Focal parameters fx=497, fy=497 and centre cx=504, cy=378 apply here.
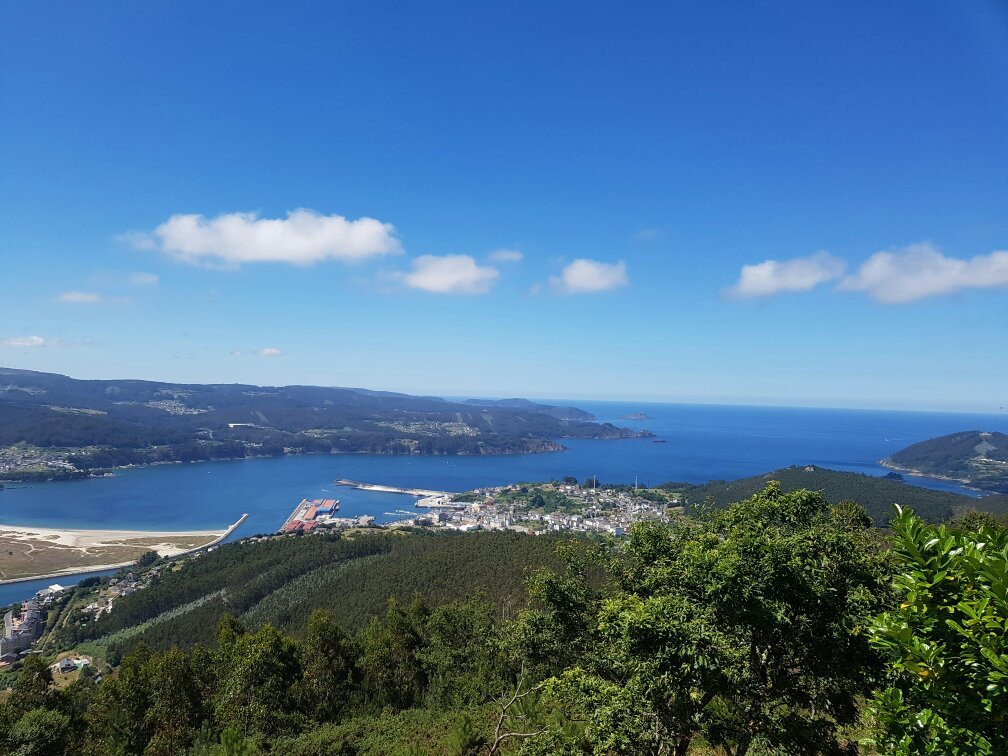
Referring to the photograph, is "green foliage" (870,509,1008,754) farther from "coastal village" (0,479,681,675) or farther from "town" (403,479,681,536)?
"town" (403,479,681,536)

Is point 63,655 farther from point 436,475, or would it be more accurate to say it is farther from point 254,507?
point 436,475

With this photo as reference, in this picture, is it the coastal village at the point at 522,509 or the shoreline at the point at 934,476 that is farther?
the shoreline at the point at 934,476

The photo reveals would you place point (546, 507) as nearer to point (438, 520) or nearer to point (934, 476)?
point (438, 520)

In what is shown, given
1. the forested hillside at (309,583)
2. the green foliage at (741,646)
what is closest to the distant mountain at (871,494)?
the forested hillside at (309,583)

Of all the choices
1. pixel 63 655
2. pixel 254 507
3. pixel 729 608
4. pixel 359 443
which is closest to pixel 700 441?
pixel 359 443

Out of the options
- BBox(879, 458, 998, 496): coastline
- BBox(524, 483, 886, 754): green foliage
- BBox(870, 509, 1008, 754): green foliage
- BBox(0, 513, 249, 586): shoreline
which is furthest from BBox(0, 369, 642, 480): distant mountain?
BBox(870, 509, 1008, 754): green foliage

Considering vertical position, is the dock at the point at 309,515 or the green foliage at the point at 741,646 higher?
the green foliage at the point at 741,646

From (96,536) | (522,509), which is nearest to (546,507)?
(522,509)

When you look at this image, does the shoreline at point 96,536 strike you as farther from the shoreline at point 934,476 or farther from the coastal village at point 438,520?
the shoreline at point 934,476
